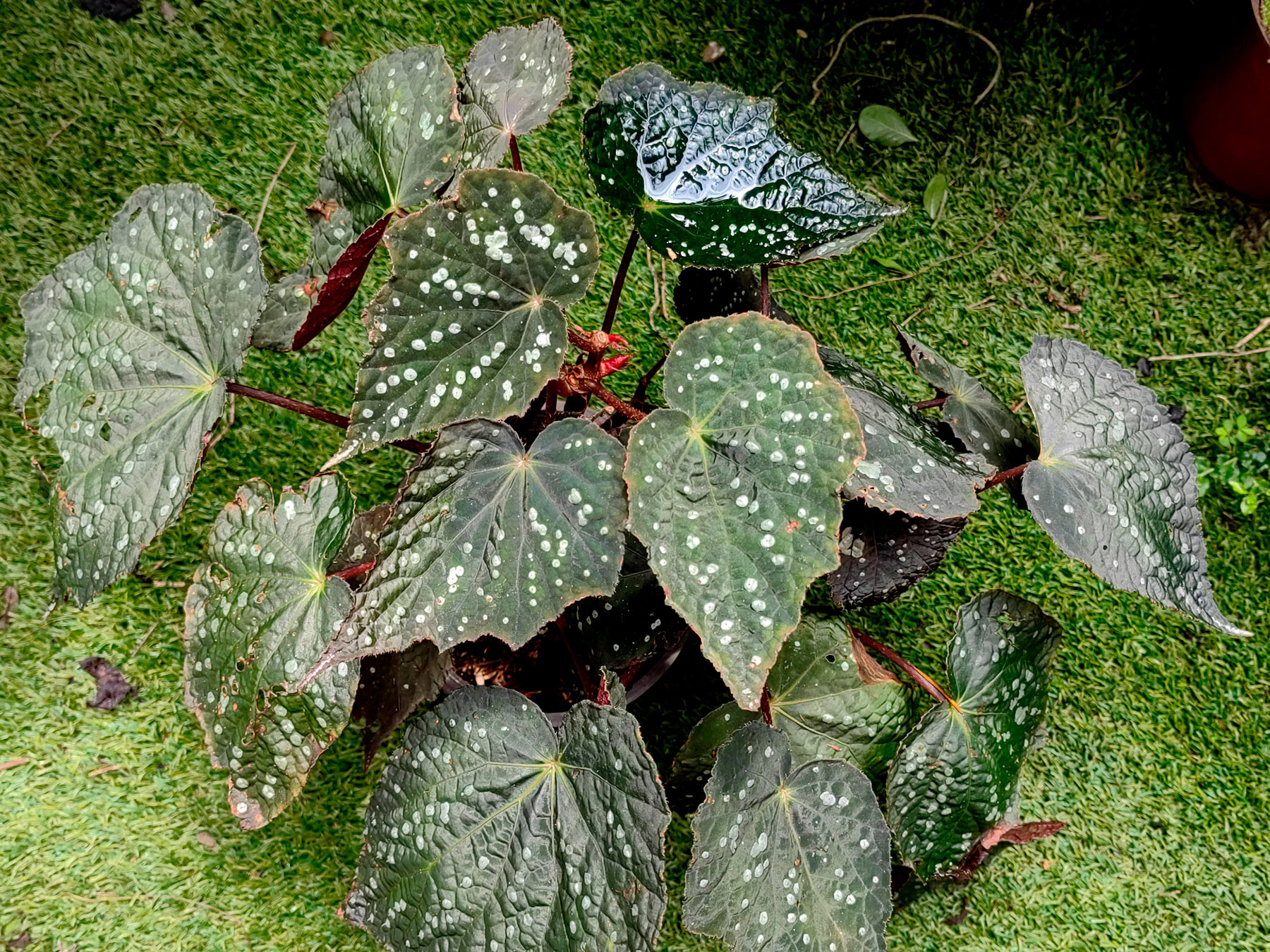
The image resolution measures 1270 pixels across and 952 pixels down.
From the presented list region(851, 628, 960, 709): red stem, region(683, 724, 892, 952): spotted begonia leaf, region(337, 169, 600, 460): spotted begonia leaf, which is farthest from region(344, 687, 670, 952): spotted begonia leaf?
region(851, 628, 960, 709): red stem

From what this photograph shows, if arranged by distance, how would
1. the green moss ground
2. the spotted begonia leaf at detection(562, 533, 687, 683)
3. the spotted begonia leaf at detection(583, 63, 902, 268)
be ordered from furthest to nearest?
the green moss ground
the spotted begonia leaf at detection(562, 533, 687, 683)
the spotted begonia leaf at detection(583, 63, 902, 268)

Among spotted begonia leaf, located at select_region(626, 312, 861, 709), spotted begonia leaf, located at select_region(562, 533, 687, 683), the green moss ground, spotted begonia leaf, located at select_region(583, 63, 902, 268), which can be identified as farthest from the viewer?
the green moss ground

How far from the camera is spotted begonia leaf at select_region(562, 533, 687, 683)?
44.4 inches

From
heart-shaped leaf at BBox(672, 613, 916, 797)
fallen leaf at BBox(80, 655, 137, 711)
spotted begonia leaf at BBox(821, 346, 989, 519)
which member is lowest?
fallen leaf at BBox(80, 655, 137, 711)

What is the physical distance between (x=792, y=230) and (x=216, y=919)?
57.4 inches

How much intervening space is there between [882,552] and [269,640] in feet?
2.57

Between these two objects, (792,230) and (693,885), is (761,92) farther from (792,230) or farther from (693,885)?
(693,885)

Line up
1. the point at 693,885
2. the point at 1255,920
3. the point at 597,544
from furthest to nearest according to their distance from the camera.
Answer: the point at 1255,920 → the point at 693,885 → the point at 597,544

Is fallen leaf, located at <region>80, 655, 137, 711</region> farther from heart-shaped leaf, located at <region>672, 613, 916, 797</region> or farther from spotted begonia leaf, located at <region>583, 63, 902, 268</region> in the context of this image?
spotted begonia leaf, located at <region>583, 63, 902, 268</region>

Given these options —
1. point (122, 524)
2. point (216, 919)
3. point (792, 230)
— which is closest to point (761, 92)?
point (792, 230)

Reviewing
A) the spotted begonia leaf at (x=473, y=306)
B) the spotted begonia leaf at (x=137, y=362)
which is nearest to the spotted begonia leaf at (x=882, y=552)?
the spotted begonia leaf at (x=473, y=306)

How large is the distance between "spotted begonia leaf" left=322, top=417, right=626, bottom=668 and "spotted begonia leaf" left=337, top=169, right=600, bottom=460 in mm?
53

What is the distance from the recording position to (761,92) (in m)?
1.75

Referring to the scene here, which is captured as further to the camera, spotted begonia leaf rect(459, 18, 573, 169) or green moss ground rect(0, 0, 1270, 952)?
green moss ground rect(0, 0, 1270, 952)
